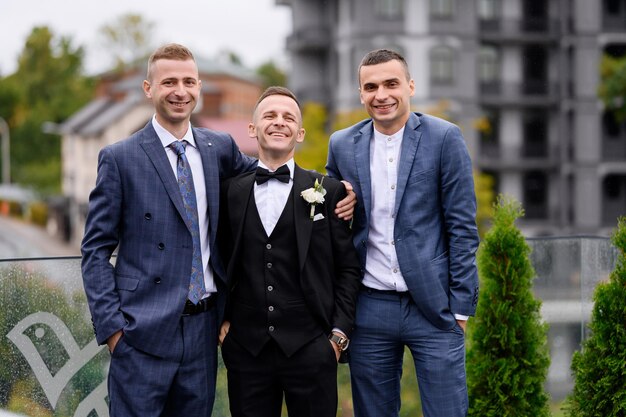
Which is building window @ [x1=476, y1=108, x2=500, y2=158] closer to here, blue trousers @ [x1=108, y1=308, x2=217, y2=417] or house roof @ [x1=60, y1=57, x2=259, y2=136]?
house roof @ [x1=60, y1=57, x2=259, y2=136]

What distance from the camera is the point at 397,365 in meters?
4.85

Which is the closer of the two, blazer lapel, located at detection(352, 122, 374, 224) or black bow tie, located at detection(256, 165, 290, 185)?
black bow tie, located at detection(256, 165, 290, 185)

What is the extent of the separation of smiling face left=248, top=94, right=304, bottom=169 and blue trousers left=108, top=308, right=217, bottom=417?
88 centimetres

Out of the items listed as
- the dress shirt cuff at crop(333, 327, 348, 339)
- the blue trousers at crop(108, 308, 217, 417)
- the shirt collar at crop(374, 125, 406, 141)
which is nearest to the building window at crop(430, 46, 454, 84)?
the shirt collar at crop(374, 125, 406, 141)

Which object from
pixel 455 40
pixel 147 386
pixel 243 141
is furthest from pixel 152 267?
pixel 243 141

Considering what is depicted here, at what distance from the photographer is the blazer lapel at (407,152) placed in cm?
471

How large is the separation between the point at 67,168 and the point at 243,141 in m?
20.9

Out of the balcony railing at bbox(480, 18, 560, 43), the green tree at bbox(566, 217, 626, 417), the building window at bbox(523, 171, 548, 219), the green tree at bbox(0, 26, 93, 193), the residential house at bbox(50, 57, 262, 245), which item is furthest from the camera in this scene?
the green tree at bbox(0, 26, 93, 193)

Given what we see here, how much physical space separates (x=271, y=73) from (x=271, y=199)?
99257 millimetres

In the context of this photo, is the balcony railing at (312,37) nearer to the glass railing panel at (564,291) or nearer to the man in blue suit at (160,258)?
the glass railing panel at (564,291)

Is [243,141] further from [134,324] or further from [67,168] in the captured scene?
[134,324]

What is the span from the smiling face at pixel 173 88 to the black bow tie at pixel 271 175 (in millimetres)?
469

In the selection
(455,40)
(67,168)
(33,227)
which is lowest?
(33,227)

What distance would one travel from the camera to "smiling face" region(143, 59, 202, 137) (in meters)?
4.55
